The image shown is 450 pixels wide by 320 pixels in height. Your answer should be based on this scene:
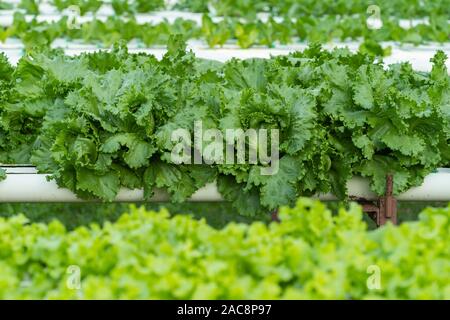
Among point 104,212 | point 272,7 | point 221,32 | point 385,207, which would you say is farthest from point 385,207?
point 272,7

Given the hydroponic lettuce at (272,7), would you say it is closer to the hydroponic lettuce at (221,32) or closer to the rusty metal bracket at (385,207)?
the hydroponic lettuce at (221,32)

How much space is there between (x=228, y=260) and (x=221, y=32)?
5.84 metres

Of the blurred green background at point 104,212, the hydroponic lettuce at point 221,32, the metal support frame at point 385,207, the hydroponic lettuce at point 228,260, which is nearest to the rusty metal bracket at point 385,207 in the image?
the metal support frame at point 385,207

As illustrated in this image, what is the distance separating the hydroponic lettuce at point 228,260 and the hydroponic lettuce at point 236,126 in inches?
68.0

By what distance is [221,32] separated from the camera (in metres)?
8.70

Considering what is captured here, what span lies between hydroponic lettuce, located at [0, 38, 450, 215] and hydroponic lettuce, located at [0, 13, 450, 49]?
280 centimetres

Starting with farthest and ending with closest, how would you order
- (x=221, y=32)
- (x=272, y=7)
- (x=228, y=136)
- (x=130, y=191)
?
(x=272, y=7), (x=221, y=32), (x=130, y=191), (x=228, y=136)

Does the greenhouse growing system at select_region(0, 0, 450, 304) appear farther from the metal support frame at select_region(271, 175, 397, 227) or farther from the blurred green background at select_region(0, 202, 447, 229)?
the blurred green background at select_region(0, 202, 447, 229)

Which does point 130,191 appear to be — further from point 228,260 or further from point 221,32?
point 221,32

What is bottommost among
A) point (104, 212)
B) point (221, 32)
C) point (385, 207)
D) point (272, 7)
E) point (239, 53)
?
point (385, 207)

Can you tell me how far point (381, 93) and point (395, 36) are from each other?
386cm

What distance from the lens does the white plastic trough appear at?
5.23 meters

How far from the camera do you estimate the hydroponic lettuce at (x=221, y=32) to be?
852cm

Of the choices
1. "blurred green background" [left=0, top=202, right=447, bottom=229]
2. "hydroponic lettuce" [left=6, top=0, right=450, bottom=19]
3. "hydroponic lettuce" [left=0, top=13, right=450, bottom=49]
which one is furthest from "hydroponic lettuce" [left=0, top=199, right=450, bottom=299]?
"hydroponic lettuce" [left=6, top=0, right=450, bottom=19]
